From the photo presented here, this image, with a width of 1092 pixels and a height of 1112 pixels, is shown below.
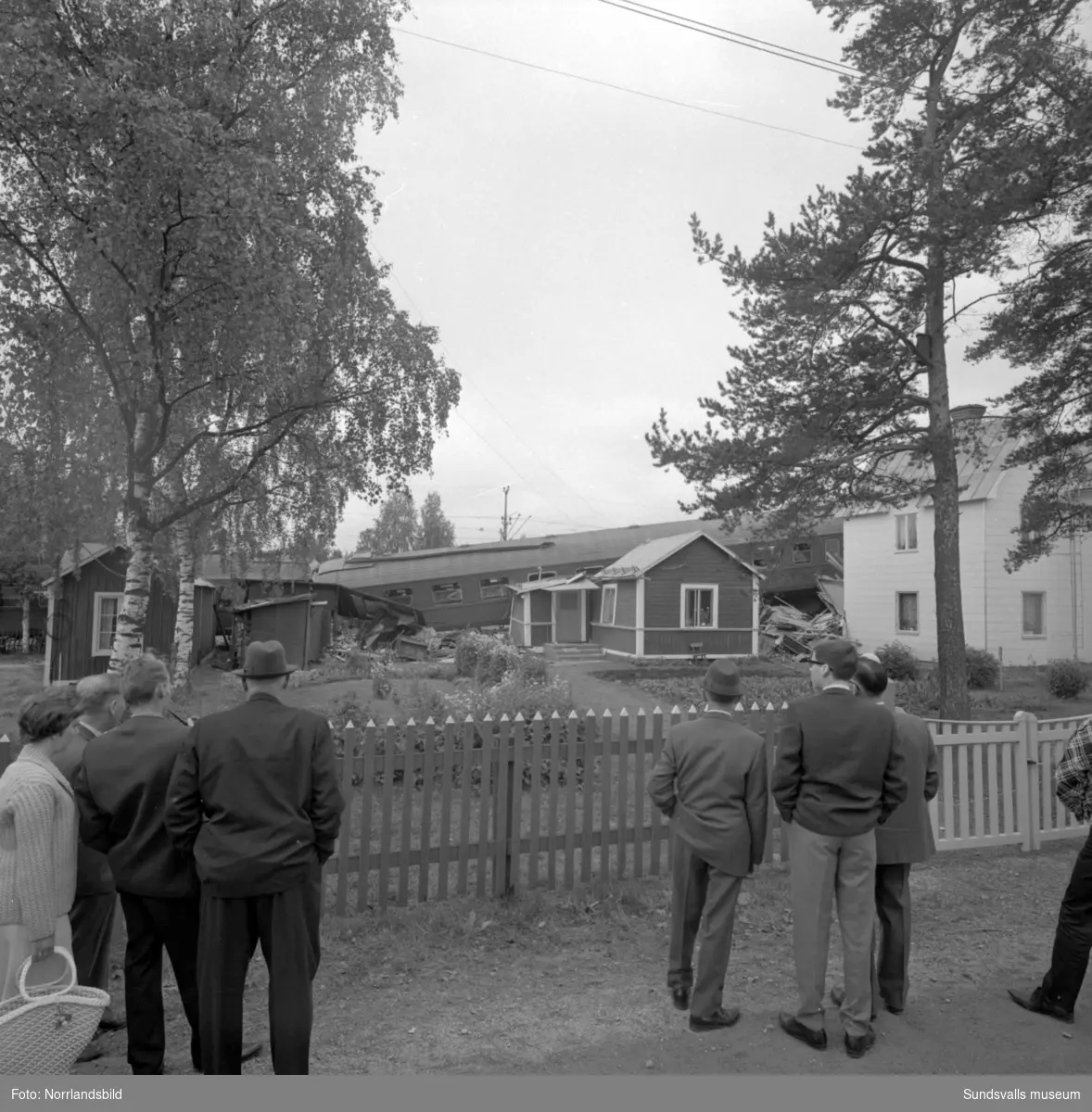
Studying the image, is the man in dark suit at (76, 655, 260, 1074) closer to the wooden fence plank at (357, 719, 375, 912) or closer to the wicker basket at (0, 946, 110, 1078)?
the wicker basket at (0, 946, 110, 1078)

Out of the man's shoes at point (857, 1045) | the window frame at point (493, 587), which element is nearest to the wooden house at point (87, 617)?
the window frame at point (493, 587)

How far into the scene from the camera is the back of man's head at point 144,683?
351 cm

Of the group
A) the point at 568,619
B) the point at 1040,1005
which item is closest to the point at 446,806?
the point at 1040,1005

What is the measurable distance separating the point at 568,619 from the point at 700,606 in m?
6.97

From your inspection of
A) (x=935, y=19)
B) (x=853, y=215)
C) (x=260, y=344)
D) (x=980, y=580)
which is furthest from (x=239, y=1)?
(x=980, y=580)

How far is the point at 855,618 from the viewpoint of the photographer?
3095 centimetres

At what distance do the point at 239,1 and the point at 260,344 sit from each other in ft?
15.0

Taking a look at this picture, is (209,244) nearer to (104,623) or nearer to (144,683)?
(144,683)

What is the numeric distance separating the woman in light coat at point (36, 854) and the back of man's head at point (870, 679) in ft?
12.3

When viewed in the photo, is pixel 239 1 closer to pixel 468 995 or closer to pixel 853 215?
pixel 853 215

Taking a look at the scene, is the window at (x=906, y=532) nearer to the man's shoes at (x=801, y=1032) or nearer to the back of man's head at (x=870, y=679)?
the back of man's head at (x=870, y=679)

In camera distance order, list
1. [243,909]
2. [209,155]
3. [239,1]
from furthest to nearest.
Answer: [239,1] → [209,155] → [243,909]

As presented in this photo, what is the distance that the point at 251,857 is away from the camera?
3.11m

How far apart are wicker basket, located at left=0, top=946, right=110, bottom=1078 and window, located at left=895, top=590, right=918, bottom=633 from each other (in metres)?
29.3
